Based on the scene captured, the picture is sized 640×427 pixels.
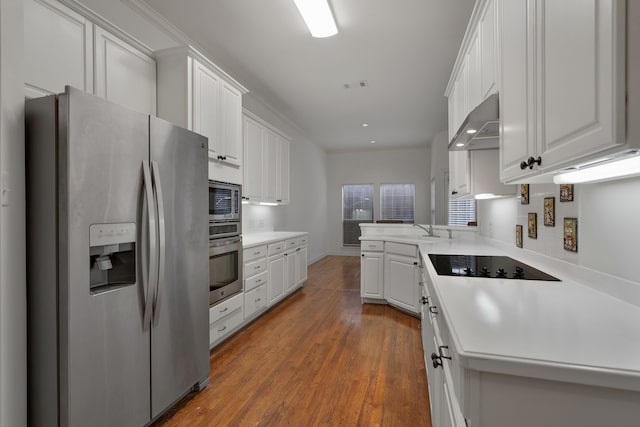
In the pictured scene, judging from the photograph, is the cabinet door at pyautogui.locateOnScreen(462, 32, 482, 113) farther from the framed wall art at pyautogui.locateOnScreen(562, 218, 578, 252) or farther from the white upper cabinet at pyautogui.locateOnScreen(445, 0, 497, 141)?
the framed wall art at pyautogui.locateOnScreen(562, 218, 578, 252)

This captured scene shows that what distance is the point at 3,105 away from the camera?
1.24 metres

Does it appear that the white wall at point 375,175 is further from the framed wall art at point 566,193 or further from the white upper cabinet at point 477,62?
the framed wall art at point 566,193

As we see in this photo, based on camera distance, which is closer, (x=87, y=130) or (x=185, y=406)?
(x=87, y=130)

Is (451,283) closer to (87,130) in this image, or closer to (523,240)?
(523,240)

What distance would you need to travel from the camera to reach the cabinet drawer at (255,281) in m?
3.12

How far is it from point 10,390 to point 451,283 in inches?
76.2

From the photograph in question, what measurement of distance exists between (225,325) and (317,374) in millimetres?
964

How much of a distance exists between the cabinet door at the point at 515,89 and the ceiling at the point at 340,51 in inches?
57.3

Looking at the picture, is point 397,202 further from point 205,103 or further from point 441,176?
point 205,103

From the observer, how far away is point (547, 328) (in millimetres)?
882

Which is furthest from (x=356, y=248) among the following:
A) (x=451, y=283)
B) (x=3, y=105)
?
(x=3, y=105)

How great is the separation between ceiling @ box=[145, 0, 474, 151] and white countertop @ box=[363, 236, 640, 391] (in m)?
2.37

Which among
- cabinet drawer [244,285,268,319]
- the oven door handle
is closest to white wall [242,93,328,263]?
cabinet drawer [244,285,268,319]

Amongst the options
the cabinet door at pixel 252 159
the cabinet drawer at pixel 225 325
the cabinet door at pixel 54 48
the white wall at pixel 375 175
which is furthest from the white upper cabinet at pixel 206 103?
the white wall at pixel 375 175
